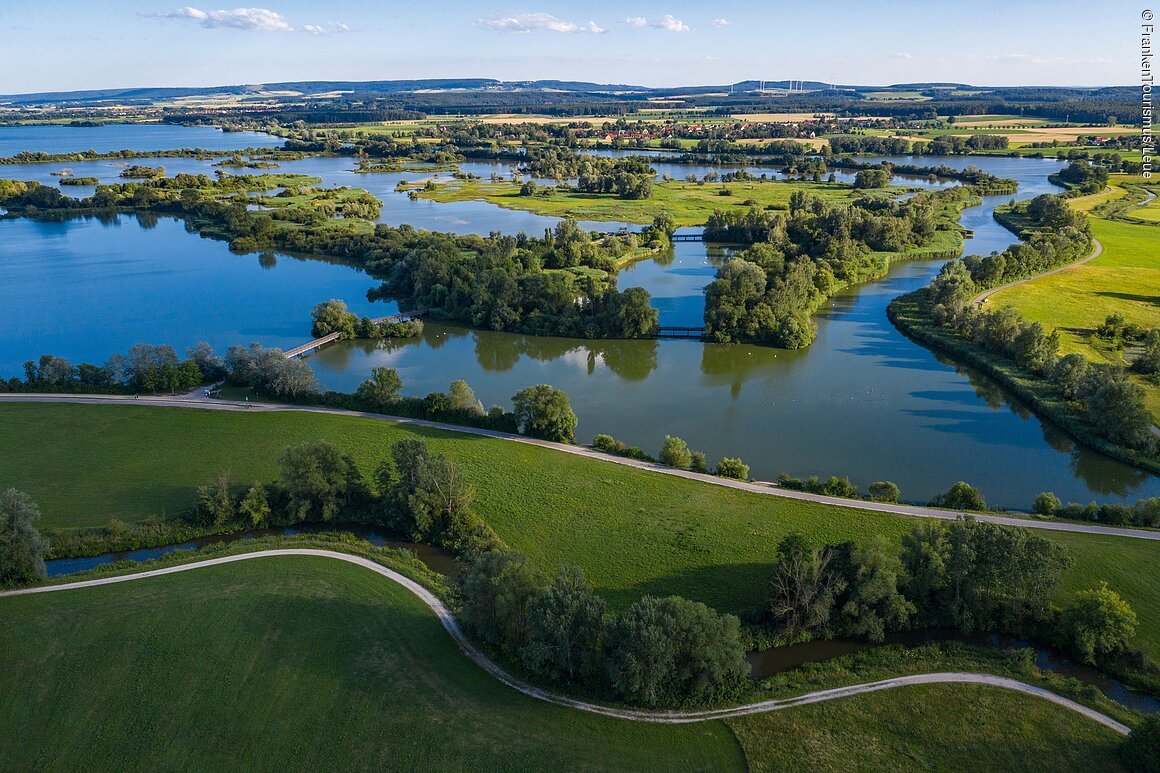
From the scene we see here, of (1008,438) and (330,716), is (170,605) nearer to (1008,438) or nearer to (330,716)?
(330,716)

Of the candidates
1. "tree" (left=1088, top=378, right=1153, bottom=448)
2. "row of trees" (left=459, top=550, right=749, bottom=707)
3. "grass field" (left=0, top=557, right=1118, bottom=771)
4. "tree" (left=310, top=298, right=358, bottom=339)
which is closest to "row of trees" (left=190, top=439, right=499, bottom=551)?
"grass field" (left=0, top=557, right=1118, bottom=771)

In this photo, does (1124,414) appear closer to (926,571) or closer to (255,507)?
(926,571)

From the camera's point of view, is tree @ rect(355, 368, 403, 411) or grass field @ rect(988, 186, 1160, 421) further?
grass field @ rect(988, 186, 1160, 421)

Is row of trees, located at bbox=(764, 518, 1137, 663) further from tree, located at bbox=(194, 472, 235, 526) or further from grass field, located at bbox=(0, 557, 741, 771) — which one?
tree, located at bbox=(194, 472, 235, 526)

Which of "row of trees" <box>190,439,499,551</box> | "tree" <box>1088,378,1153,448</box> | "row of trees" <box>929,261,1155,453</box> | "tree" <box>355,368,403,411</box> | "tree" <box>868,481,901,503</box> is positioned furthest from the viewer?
"tree" <box>355,368,403,411</box>

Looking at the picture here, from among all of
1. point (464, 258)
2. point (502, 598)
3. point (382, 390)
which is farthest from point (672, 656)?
point (464, 258)
